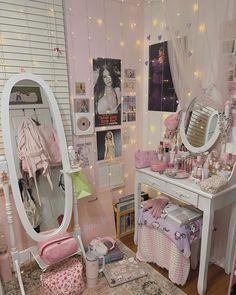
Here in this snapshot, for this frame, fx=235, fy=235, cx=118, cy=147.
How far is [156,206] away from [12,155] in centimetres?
125

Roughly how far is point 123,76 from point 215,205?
154 centimetres

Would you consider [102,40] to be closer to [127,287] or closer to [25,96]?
[25,96]

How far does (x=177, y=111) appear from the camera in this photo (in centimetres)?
228

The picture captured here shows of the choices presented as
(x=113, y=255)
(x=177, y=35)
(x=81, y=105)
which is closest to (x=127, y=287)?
(x=113, y=255)

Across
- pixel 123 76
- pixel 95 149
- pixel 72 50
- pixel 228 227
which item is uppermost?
pixel 72 50

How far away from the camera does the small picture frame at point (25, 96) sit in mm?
1771

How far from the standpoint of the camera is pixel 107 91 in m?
2.37

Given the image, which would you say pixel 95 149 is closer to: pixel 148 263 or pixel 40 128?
pixel 40 128

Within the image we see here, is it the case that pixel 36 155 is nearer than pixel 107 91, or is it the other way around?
pixel 36 155

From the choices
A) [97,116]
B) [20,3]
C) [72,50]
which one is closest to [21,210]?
[97,116]

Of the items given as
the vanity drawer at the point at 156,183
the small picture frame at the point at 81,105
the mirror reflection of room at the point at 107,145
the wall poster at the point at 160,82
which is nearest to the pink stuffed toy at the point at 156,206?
the mirror reflection of room at the point at 107,145

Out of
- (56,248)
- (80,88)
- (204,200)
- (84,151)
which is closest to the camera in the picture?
(204,200)

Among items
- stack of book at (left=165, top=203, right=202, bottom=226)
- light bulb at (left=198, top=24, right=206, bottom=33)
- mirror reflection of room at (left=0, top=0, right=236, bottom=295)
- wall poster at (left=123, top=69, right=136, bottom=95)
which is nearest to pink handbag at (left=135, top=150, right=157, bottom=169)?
mirror reflection of room at (left=0, top=0, right=236, bottom=295)

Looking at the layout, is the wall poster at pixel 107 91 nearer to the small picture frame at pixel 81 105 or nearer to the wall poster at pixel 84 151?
the small picture frame at pixel 81 105
